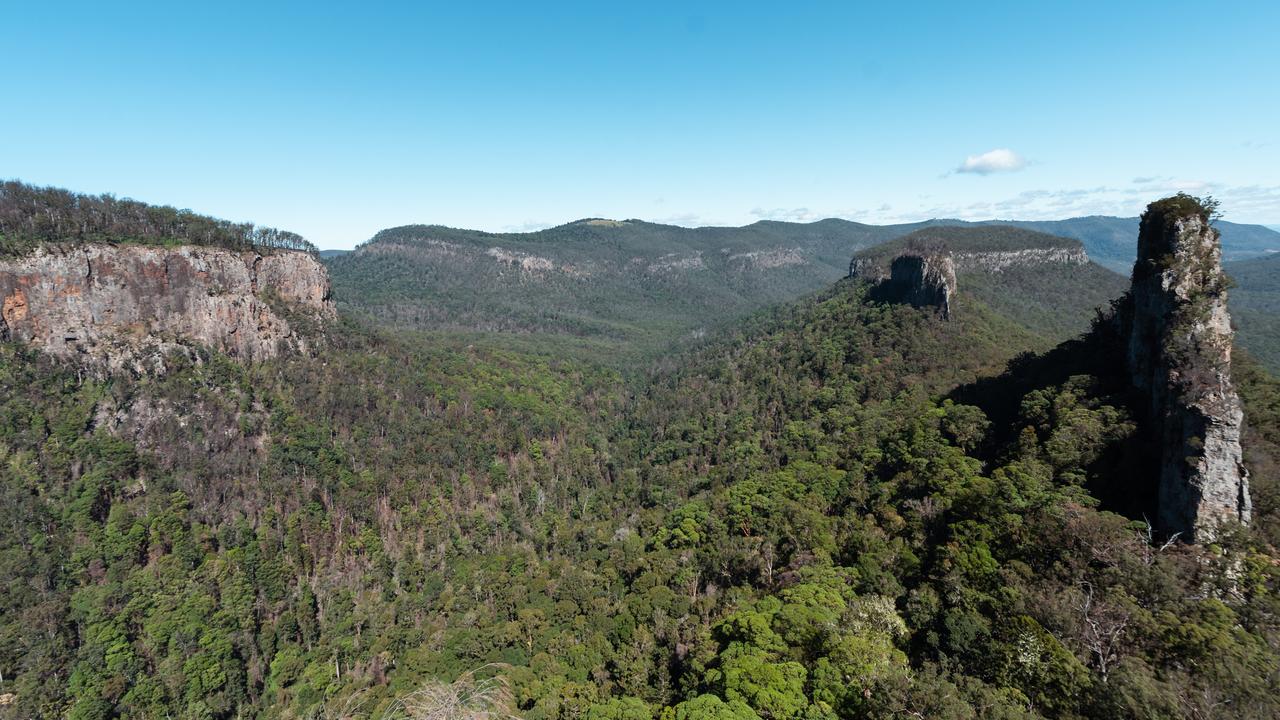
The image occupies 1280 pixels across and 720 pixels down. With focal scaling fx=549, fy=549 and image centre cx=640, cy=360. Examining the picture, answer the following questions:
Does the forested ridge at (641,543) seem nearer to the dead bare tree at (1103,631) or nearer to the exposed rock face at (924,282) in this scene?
the dead bare tree at (1103,631)

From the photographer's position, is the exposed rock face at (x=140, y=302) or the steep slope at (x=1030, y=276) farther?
the steep slope at (x=1030, y=276)

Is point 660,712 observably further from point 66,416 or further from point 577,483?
point 66,416

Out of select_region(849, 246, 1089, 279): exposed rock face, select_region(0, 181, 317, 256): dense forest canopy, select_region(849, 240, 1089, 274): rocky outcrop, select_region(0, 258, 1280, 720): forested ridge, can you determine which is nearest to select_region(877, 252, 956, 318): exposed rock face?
select_region(0, 258, 1280, 720): forested ridge

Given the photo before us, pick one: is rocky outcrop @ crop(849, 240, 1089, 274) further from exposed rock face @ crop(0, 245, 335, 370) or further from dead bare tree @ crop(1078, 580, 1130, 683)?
exposed rock face @ crop(0, 245, 335, 370)

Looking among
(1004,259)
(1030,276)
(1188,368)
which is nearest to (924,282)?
(1188,368)

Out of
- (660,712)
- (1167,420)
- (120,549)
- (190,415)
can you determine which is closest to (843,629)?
(660,712)

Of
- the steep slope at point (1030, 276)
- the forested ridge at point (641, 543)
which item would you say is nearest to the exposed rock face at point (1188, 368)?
the forested ridge at point (641, 543)
